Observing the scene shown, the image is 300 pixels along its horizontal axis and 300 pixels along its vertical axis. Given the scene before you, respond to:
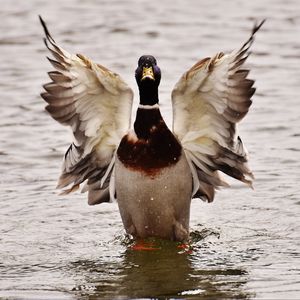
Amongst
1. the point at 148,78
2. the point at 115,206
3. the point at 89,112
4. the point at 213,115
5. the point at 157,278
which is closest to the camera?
the point at 157,278

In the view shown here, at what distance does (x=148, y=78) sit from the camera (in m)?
8.12

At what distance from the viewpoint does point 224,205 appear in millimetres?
9617

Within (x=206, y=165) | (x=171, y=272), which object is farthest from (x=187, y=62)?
(x=171, y=272)

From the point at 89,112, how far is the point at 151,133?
0.63 metres

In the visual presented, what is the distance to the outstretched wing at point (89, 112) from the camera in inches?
327

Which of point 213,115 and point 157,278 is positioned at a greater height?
point 213,115

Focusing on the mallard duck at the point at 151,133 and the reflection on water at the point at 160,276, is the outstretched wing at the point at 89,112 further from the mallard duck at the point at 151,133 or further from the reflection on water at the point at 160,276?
the reflection on water at the point at 160,276

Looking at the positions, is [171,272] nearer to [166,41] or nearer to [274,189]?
[274,189]

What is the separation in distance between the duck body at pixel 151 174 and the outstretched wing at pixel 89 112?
0.31 metres

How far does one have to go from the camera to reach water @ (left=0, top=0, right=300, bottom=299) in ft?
24.7

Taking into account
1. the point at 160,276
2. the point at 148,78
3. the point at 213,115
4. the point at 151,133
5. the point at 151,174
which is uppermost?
the point at 148,78

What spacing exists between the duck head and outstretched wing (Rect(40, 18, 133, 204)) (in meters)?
0.14

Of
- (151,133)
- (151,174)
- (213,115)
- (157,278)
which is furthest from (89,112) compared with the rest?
(157,278)

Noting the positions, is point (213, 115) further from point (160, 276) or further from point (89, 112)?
point (160, 276)
